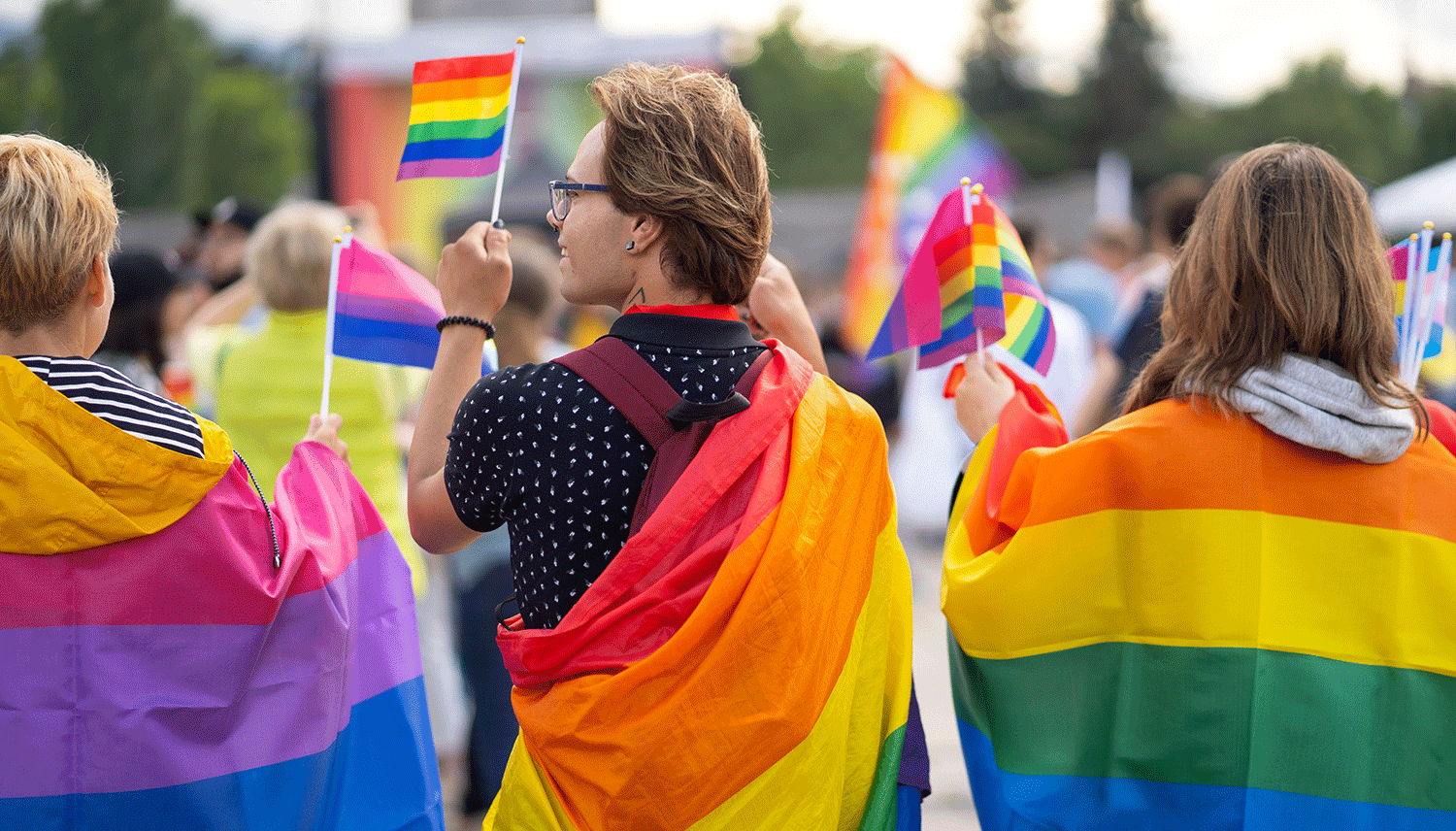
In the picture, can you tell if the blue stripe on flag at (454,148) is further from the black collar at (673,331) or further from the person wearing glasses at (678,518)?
the black collar at (673,331)

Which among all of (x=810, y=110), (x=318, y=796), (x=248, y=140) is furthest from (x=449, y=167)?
(x=810, y=110)

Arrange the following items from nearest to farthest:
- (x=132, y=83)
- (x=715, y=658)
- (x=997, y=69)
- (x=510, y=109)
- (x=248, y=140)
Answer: (x=715, y=658), (x=510, y=109), (x=132, y=83), (x=248, y=140), (x=997, y=69)

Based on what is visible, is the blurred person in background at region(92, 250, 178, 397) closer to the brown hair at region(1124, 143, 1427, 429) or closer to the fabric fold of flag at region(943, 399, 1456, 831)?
the fabric fold of flag at region(943, 399, 1456, 831)

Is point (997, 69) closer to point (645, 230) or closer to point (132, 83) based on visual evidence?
point (132, 83)

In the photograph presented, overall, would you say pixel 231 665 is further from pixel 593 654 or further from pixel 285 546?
pixel 593 654

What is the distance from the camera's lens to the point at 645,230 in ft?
6.35

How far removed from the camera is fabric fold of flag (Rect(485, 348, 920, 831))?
181 cm

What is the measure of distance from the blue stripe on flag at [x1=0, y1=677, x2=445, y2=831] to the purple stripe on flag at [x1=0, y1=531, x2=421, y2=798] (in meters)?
0.02

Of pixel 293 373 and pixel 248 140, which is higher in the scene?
pixel 248 140

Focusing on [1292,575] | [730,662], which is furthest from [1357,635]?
[730,662]

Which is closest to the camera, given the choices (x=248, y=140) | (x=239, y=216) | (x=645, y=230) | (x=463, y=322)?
(x=645, y=230)

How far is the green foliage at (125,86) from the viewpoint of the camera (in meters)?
19.8

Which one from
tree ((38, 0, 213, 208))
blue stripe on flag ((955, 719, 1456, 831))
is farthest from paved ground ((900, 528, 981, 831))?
tree ((38, 0, 213, 208))

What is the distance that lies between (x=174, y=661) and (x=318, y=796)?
36 cm
